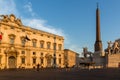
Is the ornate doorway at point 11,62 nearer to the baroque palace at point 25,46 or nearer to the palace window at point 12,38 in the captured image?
the baroque palace at point 25,46

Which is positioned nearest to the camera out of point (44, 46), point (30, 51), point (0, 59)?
point (0, 59)

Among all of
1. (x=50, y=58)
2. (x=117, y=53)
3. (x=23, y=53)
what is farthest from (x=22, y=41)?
(x=117, y=53)

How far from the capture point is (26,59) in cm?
5528

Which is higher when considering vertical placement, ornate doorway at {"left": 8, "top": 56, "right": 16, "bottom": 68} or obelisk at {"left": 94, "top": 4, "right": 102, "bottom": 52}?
obelisk at {"left": 94, "top": 4, "right": 102, "bottom": 52}

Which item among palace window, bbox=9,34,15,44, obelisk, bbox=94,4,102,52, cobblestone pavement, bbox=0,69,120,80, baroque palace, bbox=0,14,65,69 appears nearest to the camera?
cobblestone pavement, bbox=0,69,120,80

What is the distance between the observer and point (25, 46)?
183ft

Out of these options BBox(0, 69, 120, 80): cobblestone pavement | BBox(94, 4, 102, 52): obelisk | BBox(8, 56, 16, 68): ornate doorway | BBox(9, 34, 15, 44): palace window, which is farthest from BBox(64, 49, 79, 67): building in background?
BBox(0, 69, 120, 80): cobblestone pavement

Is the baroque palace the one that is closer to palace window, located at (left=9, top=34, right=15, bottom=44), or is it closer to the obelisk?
palace window, located at (left=9, top=34, right=15, bottom=44)

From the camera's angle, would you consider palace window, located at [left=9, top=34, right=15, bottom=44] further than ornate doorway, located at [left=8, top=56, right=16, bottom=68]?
Yes

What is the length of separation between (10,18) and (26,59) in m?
11.1

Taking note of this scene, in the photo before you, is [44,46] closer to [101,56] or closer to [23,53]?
[23,53]

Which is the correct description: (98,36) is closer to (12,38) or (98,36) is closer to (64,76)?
(12,38)

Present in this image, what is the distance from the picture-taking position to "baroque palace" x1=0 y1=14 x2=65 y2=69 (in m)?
50.3

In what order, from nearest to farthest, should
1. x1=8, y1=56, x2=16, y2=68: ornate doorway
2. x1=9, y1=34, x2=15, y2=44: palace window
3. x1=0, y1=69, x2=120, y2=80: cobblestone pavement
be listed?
x1=0, y1=69, x2=120, y2=80: cobblestone pavement < x1=8, y1=56, x2=16, y2=68: ornate doorway < x1=9, y1=34, x2=15, y2=44: palace window
